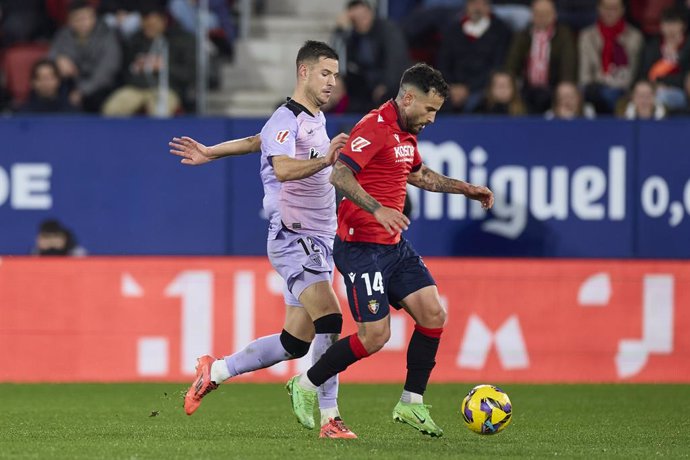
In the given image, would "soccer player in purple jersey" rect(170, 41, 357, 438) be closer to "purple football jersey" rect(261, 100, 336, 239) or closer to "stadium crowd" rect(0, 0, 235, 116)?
"purple football jersey" rect(261, 100, 336, 239)

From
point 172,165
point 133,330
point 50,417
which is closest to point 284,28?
point 172,165

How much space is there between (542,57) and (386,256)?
7622 millimetres

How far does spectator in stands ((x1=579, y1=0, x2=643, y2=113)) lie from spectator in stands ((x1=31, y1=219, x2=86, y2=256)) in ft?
18.5

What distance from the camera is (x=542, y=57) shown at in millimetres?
16375

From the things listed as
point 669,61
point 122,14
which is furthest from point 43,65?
point 669,61

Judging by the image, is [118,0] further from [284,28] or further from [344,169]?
[344,169]

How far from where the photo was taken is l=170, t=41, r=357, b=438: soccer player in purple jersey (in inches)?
369

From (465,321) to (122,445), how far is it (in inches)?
231

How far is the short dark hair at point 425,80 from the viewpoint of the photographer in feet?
29.8

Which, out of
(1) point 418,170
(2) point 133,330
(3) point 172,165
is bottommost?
(2) point 133,330

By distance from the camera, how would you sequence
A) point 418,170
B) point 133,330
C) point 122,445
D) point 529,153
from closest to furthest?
point 122,445 → point 418,170 → point 133,330 → point 529,153

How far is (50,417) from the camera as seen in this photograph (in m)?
10.8

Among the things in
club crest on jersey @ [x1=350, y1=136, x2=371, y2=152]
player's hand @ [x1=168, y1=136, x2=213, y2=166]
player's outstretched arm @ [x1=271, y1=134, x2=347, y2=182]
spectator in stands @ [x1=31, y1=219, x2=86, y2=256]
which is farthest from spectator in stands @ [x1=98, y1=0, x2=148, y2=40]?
club crest on jersey @ [x1=350, y1=136, x2=371, y2=152]

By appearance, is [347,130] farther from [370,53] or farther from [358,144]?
[358,144]
